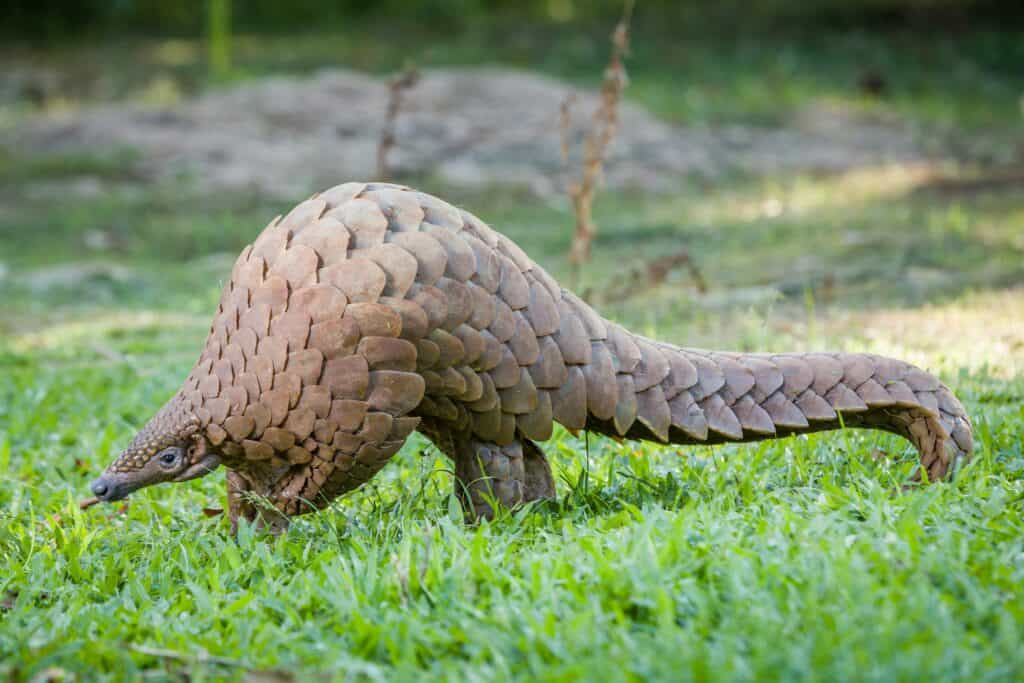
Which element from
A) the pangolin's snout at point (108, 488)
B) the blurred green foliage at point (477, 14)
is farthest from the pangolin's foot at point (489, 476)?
the blurred green foliage at point (477, 14)

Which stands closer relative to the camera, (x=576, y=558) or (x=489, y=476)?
(x=576, y=558)

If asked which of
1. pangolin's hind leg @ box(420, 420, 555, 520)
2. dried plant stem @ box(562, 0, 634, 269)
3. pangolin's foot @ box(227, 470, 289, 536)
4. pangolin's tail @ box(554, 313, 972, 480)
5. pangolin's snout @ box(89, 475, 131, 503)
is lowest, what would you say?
pangolin's foot @ box(227, 470, 289, 536)

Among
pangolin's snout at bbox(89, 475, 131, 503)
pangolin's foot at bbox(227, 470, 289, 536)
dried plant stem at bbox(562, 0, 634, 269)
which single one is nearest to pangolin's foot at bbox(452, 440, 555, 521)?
pangolin's foot at bbox(227, 470, 289, 536)

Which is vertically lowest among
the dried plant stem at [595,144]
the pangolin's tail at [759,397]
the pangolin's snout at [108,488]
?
the pangolin's snout at [108,488]

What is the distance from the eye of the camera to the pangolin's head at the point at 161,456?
A: 2914 mm

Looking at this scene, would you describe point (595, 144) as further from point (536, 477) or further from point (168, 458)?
point (168, 458)

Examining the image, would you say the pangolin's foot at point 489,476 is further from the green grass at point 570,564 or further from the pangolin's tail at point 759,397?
the pangolin's tail at point 759,397

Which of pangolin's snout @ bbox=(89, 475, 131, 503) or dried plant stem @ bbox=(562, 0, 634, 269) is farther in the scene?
dried plant stem @ bbox=(562, 0, 634, 269)

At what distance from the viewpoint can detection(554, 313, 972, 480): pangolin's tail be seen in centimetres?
299

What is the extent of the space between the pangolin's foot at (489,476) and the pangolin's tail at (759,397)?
0.22m

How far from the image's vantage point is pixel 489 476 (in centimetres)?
300

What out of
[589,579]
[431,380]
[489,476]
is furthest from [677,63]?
[589,579]

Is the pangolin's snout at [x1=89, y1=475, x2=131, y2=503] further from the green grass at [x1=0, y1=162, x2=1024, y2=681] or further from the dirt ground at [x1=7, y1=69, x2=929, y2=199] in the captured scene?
the dirt ground at [x1=7, y1=69, x2=929, y2=199]

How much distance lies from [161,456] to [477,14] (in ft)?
54.3
